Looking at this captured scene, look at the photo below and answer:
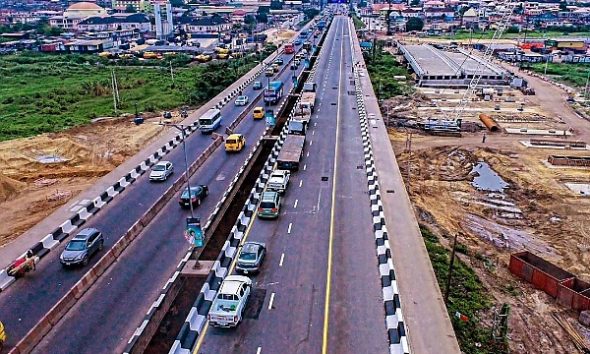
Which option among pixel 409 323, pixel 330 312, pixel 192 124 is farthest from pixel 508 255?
pixel 192 124

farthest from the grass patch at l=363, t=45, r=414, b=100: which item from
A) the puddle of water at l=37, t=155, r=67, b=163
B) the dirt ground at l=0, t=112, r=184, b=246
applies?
the puddle of water at l=37, t=155, r=67, b=163

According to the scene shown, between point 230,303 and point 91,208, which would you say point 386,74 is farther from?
point 230,303

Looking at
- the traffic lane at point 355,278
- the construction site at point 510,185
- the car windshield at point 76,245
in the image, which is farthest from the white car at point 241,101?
the car windshield at point 76,245

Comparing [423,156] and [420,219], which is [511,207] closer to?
[420,219]

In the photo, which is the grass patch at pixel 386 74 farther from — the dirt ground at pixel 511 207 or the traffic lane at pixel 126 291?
the traffic lane at pixel 126 291

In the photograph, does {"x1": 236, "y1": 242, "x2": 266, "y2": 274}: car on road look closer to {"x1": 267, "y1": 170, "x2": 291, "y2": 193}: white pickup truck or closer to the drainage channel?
the drainage channel
